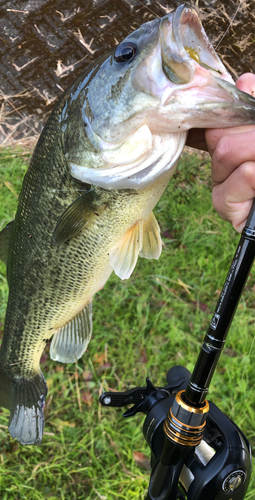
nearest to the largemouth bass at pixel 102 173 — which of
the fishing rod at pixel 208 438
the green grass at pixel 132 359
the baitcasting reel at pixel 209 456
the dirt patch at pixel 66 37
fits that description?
the fishing rod at pixel 208 438

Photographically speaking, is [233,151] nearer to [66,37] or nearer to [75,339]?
[75,339]

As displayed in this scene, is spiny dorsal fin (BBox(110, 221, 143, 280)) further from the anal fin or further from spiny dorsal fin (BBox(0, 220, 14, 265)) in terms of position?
the anal fin

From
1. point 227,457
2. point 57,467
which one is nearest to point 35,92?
point 57,467

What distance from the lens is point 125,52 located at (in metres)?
1.14

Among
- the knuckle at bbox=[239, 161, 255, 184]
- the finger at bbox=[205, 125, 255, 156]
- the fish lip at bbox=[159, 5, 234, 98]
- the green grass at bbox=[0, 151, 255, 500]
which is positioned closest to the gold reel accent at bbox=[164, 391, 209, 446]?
the knuckle at bbox=[239, 161, 255, 184]

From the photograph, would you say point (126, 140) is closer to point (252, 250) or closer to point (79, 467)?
point (252, 250)

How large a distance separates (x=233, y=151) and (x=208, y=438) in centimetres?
94

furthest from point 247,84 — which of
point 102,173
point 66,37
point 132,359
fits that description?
point 66,37

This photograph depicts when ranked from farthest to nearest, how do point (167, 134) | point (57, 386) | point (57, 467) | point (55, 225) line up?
1. point (57, 386)
2. point (57, 467)
3. point (55, 225)
4. point (167, 134)

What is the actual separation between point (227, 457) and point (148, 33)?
127 centimetres

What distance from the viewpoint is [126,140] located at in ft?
3.88

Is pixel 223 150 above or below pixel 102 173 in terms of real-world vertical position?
below

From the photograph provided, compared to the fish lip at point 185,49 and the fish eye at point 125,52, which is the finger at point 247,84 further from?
the fish eye at point 125,52

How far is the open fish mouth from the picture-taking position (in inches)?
39.3
